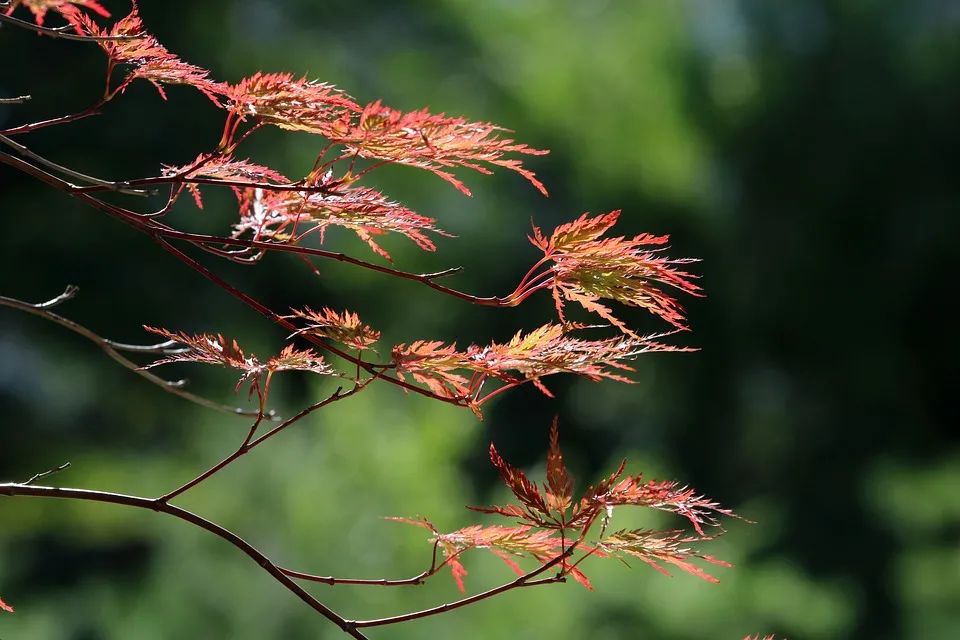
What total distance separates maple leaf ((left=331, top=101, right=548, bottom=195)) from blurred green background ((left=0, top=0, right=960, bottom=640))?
262 cm

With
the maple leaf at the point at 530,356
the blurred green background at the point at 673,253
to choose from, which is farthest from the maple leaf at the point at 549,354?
the blurred green background at the point at 673,253

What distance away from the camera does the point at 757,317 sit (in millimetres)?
5098

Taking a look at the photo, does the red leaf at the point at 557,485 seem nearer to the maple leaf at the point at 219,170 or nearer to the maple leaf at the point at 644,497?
the maple leaf at the point at 644,497

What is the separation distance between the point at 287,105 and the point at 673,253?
14.5 ft

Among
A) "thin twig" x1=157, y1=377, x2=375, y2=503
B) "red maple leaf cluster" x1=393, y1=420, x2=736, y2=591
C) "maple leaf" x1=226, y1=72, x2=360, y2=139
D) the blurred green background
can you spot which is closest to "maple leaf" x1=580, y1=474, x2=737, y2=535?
"red maple leaf cluster" x1=393, y1=420, x2=736, y2=591

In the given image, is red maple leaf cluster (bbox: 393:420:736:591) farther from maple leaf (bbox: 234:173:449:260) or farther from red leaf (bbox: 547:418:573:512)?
maple leaf (bbox: 234:173:449:260)

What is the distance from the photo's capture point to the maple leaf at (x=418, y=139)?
1.83 ft

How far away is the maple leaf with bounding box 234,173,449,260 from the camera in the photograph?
615 millimetres

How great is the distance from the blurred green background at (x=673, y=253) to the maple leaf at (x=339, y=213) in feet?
8.22

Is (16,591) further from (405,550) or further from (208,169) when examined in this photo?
(208,169)

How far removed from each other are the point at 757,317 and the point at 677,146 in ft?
2.86

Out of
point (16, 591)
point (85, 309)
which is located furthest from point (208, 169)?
point (85, 309)

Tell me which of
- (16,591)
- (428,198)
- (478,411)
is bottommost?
(478,411)

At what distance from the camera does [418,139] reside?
568 millimetres
